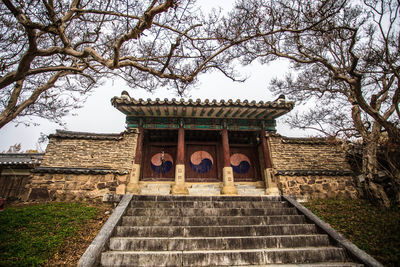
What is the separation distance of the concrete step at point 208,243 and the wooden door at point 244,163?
515 centimetres

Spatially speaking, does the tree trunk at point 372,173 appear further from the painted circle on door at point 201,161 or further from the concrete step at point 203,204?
the painted circle on door at point 201,161

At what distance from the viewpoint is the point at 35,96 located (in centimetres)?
634

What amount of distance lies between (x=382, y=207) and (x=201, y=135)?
6.68m

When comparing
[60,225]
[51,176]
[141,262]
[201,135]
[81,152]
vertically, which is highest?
[201,135]

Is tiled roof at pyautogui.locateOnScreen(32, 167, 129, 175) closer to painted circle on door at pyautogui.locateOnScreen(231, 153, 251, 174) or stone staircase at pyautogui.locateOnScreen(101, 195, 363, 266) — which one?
stone staircase at pyautogui.locateOnScreen(101, 195, 363, 266)

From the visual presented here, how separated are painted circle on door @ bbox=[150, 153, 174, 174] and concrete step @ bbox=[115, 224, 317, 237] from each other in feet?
16.2

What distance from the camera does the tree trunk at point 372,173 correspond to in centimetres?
580

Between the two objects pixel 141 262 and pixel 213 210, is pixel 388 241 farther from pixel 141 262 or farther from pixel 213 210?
pixel 141 262

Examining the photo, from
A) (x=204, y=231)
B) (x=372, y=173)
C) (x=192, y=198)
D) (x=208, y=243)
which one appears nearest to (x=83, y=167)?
(x=192, y=198)

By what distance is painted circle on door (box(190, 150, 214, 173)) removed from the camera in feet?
29.0

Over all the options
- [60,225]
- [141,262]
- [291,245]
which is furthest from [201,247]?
[60,225]

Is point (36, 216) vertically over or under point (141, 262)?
over

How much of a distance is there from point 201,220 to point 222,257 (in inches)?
45.3

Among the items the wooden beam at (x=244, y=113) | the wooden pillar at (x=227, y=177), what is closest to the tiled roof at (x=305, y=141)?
the wooden beam at (x=244, y=113)
